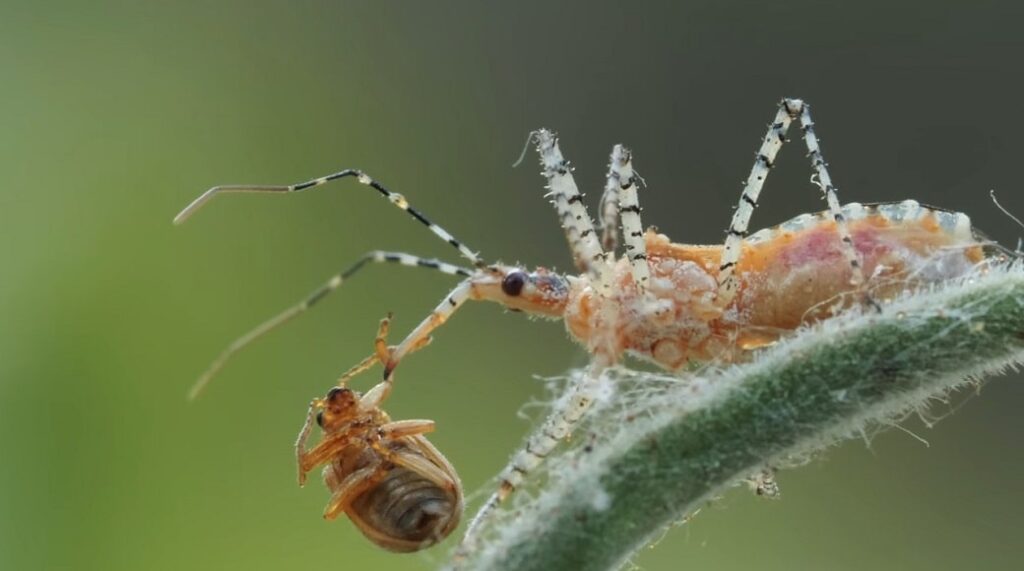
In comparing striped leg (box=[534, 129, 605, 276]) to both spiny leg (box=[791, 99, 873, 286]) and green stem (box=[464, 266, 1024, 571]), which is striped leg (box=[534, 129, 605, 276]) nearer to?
spiny leg (box=[791, 99, 873, 286])

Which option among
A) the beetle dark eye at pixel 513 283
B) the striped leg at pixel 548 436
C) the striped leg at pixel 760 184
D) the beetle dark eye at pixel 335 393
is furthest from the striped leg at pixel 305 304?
the striped leg at pixel 760 184

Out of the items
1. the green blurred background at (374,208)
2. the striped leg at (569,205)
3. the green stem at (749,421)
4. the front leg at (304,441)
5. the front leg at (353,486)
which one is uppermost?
the green blurred background at (374,208)

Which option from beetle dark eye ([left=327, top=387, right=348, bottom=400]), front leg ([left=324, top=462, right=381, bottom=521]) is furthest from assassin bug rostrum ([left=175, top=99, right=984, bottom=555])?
front leg ([left=324, top=462, right=381, bottom=521])

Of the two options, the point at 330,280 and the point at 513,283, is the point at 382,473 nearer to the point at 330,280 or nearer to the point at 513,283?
the point at 330,280

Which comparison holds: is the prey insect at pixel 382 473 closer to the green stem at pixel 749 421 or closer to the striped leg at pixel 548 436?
the striped leg at pixel 548 436

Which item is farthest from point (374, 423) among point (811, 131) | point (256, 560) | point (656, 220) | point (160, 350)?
point (656, 220)

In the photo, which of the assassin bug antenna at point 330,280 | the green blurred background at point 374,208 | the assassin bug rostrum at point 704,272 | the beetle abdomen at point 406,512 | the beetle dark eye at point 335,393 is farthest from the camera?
the green blurred background at point 374,208
